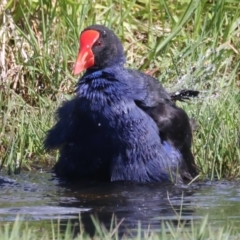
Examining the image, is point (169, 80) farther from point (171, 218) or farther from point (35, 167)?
point (171, 218)

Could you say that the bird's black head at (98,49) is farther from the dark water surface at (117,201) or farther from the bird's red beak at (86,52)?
the dark water surface at (117,201)

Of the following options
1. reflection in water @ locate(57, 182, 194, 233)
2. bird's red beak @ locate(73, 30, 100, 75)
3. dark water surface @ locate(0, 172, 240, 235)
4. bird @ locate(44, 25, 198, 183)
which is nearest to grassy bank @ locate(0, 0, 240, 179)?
bird @ locate(44, 25, 198, 183)

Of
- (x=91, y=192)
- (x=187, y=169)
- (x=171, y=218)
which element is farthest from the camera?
(x=187, y=169)

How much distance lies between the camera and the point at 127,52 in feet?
25.6

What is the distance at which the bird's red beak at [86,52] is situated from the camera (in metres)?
5.51

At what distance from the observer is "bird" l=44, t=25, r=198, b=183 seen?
544 cm

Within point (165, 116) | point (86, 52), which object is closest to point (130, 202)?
point (165, 116)

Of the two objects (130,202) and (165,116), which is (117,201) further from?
(165,116)

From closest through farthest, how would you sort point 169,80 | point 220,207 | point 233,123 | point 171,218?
point 171,218, point 220,207, point 233,123, point 169,80

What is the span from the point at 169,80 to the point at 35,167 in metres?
1.62

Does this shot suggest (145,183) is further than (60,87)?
No

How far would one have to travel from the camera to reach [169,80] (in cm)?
720

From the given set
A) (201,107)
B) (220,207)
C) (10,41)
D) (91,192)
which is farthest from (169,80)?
(220,207)

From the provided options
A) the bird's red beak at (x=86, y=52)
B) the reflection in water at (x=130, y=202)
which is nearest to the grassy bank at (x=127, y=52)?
the reflection in water at (x=130, y=202)
